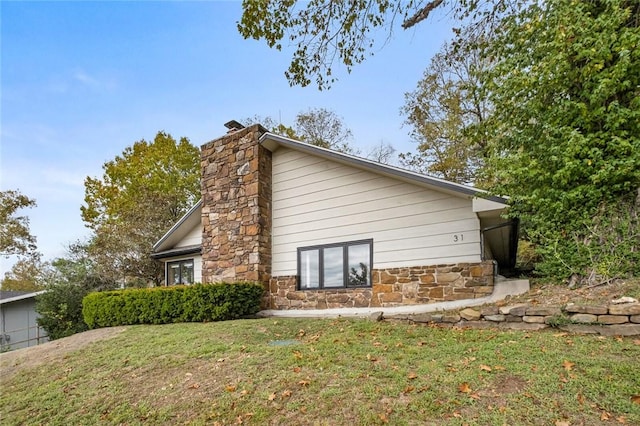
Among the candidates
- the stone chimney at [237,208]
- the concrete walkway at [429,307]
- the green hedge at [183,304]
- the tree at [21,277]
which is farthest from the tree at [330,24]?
the tree at [21,277]

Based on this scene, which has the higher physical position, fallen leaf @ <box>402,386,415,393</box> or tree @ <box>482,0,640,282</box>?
tree @ <box>482,0,640,282</box>

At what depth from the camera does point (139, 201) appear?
1964 centimetres

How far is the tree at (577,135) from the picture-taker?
5.70 m

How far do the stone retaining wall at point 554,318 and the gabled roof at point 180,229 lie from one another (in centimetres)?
890

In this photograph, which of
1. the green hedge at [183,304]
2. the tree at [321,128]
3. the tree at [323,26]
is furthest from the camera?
the tree at [321,128]

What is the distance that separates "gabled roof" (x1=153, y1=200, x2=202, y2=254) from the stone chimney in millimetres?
1290

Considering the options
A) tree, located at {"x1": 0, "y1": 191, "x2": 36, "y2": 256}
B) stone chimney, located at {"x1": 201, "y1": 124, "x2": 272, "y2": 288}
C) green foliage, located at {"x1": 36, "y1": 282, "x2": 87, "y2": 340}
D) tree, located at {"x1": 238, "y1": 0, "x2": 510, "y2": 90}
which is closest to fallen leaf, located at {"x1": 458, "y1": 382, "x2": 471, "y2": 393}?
tree, located at {"x1": 238, "y1": 0, "x2": 510, "y2": 90}

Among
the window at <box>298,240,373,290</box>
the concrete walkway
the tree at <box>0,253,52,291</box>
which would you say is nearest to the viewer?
the concrete walkway

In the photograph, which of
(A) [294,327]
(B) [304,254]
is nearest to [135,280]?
(B) [304,254]

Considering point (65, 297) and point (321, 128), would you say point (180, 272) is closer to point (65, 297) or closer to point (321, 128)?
point (65, 297)

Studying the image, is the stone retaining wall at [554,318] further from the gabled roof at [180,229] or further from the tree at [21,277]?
the tree at [21,277]

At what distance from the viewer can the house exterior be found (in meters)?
7.59

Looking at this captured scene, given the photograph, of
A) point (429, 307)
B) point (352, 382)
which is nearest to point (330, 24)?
point (429, 307)

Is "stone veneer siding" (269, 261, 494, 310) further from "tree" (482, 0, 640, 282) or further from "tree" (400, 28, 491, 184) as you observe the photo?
"tree" (400, 28, 491, 184)
